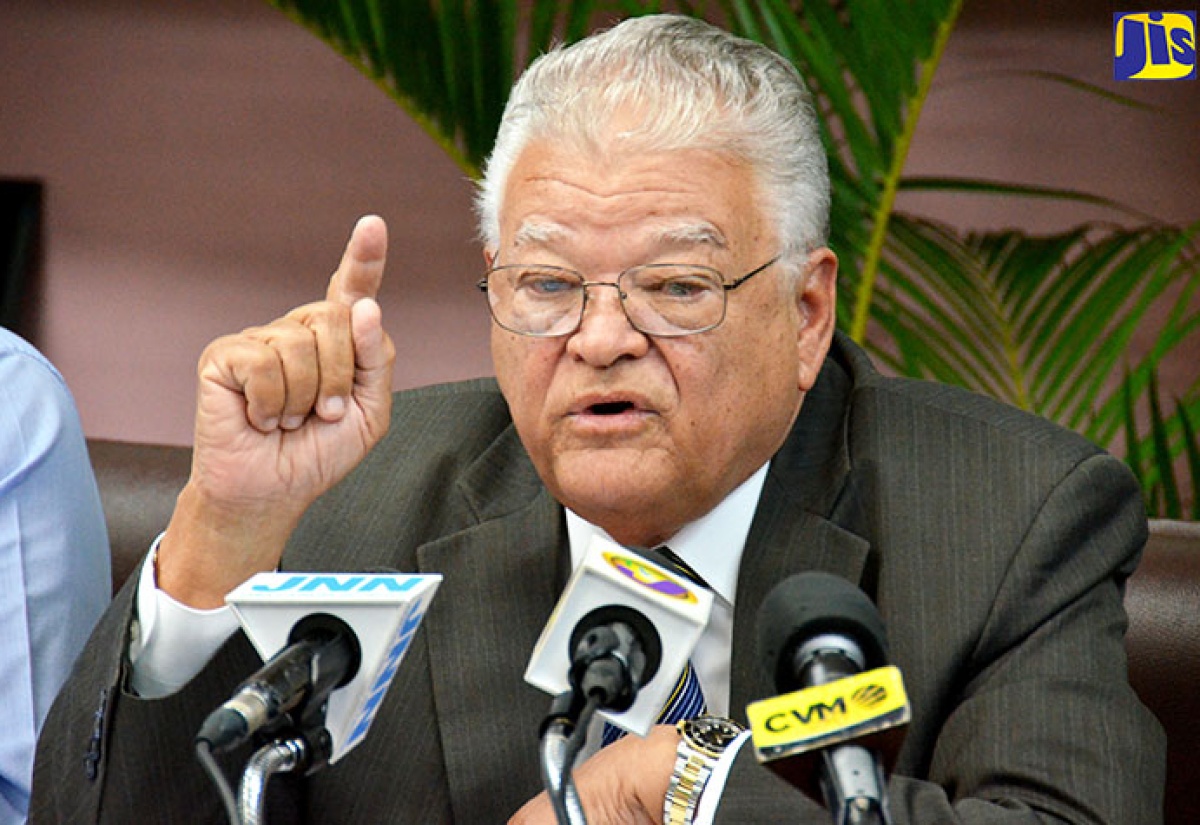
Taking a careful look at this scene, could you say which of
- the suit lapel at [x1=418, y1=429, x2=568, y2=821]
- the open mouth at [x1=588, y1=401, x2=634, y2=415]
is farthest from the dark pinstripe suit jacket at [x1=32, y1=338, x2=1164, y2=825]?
the open mouth at [x1=588, y1=401, x2=634, y2=415]

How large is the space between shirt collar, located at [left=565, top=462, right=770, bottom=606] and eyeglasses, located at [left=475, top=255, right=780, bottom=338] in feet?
0.89

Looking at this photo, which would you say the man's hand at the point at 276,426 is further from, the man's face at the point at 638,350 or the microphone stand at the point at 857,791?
the microphone stand at the point at 857,791

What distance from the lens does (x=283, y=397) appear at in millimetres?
1629

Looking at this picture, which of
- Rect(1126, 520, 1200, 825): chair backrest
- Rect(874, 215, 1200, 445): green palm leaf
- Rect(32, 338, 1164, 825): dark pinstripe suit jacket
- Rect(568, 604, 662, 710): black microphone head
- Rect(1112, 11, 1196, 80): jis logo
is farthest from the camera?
Rect(1112, 11, 1196, 80): jis logo

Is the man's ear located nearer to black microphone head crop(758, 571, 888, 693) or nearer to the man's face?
the man's face

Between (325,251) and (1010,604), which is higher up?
(1010,604)

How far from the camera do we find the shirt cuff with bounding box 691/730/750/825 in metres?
1.44

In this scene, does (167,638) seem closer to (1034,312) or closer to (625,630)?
(625,630)

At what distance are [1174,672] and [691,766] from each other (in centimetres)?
92

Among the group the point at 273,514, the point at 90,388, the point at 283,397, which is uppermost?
the point at 283,397

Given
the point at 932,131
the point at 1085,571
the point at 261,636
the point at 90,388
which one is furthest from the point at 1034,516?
the point at 90,388

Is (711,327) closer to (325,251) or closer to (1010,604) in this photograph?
(1010,604)

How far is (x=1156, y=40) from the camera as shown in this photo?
120 inches

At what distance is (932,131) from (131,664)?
83.4 inches
